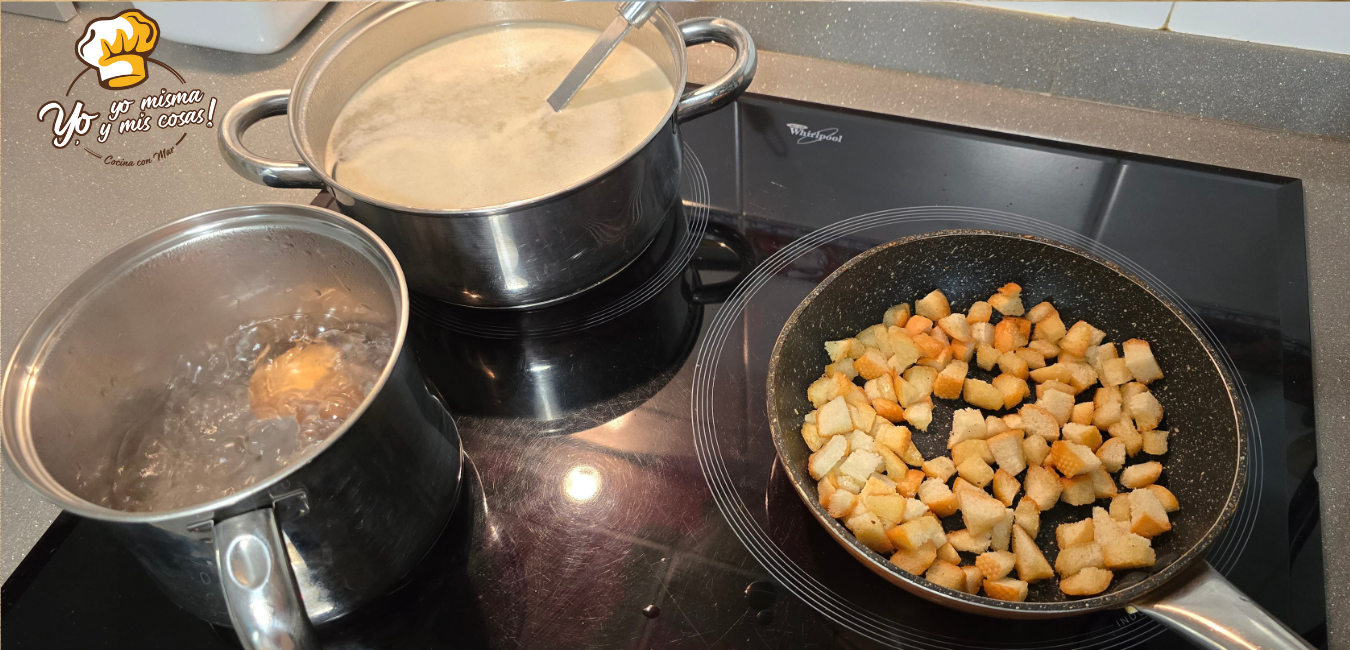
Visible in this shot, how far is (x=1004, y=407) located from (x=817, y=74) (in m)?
0.55

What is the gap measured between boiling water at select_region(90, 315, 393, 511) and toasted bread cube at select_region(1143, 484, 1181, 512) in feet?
2.02

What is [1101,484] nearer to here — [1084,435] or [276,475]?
[1084,435]

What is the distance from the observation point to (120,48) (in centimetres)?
109

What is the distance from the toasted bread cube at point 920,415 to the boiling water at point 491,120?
0.36 m

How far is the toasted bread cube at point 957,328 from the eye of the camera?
2.47ft

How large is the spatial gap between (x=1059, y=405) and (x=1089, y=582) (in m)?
0.17

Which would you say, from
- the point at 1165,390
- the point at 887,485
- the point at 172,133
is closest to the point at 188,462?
the point at 887,485

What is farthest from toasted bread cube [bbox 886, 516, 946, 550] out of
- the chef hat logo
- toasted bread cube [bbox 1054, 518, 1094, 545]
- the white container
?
the chef hat logo

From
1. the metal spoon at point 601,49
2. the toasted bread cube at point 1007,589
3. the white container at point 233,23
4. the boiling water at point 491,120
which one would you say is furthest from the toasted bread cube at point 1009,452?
the white container at point 233,23

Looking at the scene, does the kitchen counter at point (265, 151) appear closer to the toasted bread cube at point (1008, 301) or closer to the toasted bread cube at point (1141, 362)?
the toasted bread cube at point (1141, 362)

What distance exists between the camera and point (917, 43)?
1054 mm

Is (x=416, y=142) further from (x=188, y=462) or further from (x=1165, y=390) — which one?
(x=1165, y=390)

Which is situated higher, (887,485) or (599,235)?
(599,235)

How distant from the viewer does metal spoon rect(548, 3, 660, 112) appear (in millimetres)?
801
